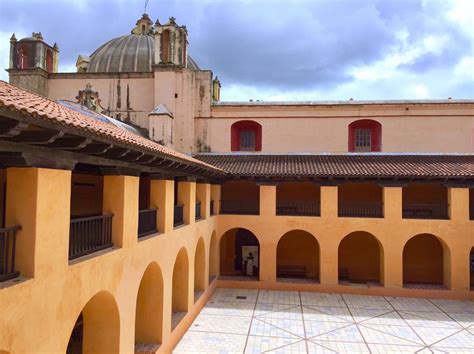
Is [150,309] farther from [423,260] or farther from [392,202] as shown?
[423,260]

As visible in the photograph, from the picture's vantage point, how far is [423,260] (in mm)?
19531

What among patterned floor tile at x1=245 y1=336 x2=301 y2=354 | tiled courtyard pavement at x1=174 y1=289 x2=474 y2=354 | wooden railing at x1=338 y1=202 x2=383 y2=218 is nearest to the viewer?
patterned floor tile at x1=245 y1=336 x2=301 y2=354

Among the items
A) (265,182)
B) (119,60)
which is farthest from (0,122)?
(119,60)

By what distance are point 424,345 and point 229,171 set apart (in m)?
10.1

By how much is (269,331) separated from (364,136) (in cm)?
1300

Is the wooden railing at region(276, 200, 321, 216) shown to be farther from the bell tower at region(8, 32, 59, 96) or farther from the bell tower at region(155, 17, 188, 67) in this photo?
the bell tower at region(8, 32, 59, 96)

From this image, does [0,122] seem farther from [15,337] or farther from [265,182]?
[265,182]

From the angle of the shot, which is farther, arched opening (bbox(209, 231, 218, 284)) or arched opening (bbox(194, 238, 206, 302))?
arched opening (bbox(209, 231, 218, 284))

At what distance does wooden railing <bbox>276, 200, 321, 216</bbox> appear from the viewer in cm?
1945

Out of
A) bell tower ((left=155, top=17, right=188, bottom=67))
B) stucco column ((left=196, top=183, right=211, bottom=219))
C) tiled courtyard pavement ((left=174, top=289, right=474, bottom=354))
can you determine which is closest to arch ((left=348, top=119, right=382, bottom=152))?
tiled courtyard pavement ((left=174, top=289, right=474, bottom=354))

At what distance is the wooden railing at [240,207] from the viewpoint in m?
19.0

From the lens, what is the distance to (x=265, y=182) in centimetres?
1805

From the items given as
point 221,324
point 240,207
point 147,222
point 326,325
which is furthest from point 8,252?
point 240,207

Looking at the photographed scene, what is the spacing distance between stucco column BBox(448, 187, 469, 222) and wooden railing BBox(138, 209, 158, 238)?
13482 mm
